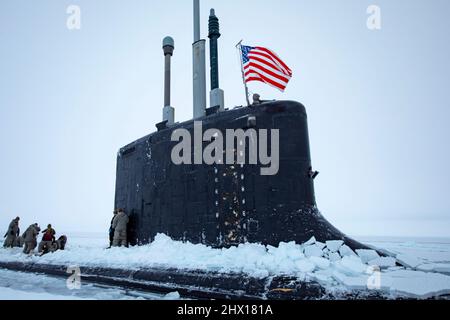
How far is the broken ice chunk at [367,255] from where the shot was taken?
564 cm

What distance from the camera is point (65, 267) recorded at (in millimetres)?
9422

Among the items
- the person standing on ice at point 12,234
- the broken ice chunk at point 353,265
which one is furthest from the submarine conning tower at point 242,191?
the person standing on ice at point 12,234

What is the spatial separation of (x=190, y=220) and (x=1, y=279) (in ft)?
20.2

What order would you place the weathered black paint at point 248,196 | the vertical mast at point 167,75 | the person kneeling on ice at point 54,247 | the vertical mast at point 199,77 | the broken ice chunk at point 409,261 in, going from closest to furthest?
the broken ice chunk at point 409,261
the weathered black paint at point 248,196
the vertical mast at point 199,77
the vertical mast at point 167,75
the person kneeling on ice at point 54,247

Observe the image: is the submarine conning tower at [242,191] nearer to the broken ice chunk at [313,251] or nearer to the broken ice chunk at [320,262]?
the broken ice chunk at [313,251]

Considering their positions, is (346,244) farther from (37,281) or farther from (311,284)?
(37,281)

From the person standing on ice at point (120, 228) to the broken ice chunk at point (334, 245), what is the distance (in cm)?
548

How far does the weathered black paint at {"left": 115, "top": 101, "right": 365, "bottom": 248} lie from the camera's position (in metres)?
6.38

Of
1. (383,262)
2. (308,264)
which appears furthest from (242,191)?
(383,262)

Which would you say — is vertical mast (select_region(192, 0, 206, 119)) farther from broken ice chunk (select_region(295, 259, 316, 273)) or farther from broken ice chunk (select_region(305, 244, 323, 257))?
broken ice chunk (select_region(295, 259, 316, 273))

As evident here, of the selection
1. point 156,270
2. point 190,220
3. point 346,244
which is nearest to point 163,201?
point 190,220

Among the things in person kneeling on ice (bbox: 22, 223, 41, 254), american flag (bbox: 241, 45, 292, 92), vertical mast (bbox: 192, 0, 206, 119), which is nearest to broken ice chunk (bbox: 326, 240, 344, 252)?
american flag (bbox: 241, 45, 292, 92)

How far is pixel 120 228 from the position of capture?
29.5ft

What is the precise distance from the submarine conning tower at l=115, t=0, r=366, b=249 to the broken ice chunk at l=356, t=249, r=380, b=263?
22 centimetres
